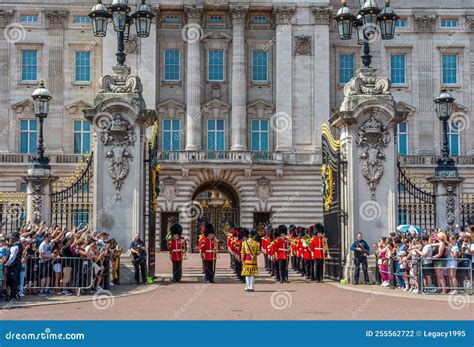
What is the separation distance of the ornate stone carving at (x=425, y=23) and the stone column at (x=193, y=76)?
563 inches

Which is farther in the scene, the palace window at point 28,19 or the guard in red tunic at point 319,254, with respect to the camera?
the palace window at point 28,19

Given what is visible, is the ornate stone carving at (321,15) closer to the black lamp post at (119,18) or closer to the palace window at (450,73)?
the palace window at (450,73)

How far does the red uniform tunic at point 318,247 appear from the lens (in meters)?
24.4

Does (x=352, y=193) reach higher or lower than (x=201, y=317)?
higher

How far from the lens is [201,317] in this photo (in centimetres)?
1451

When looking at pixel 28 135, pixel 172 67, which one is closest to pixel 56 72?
pixel 28 135

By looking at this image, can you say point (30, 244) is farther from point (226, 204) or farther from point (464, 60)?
point (464, 60)

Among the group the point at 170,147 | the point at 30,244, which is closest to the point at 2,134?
the point at 170,147

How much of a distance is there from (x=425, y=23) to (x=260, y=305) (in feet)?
138

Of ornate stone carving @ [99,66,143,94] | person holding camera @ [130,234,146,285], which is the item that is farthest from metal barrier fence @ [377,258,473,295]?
ornate stone carving @ [99,66,143,94]

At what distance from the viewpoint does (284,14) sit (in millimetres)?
53625

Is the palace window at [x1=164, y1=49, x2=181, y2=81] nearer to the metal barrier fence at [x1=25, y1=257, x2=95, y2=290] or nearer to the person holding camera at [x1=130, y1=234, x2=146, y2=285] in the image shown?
the person holding camera at [x1=130, y1=234, x2=146, y2=285]

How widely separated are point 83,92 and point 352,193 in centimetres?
3438

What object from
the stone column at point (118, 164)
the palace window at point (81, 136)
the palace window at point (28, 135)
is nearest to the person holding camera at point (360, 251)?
the stone column at point (118, 164)
